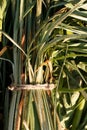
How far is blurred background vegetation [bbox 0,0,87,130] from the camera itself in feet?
3.70

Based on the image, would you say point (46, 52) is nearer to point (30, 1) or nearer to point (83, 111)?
point (30, 1)

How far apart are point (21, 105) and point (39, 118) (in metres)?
0.07

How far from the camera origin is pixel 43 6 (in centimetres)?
123

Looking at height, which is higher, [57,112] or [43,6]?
[43,6]

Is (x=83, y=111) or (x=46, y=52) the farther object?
(x=83, y=111)

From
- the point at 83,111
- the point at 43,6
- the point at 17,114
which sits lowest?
the point at 83,111

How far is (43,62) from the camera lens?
1.14 m

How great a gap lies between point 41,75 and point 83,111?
0.25m

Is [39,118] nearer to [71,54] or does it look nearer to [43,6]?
Result: [71,54]

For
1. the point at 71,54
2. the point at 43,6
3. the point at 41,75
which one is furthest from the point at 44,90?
the point at 43,6

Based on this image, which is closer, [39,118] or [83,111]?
[39,118]

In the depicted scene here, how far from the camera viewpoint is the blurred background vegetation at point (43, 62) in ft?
3.70

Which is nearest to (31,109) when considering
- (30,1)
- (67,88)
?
(67,88)

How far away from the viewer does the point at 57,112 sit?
1.23m
